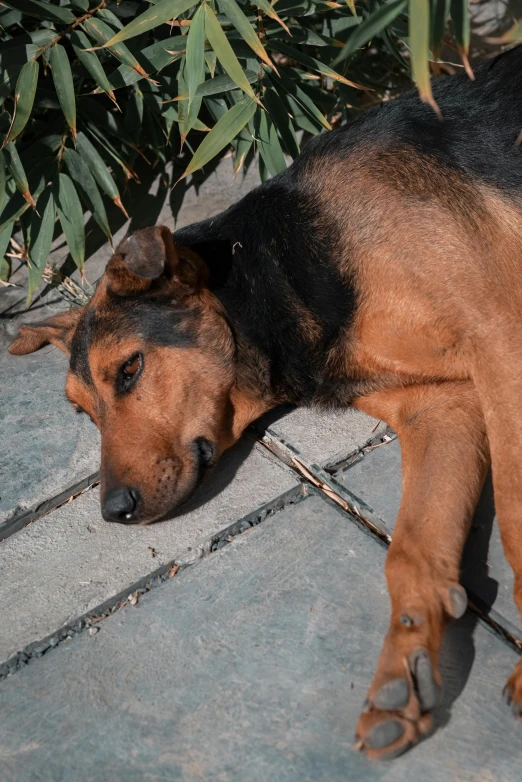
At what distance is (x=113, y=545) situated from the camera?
3.66 meters

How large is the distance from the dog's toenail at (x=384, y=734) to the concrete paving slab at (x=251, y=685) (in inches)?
3.4

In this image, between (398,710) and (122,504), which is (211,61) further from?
(398,710)

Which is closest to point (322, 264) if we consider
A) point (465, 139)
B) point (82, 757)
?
point (465, 139)

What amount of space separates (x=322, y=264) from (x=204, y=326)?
0.60 metres

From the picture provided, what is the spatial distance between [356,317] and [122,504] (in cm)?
126

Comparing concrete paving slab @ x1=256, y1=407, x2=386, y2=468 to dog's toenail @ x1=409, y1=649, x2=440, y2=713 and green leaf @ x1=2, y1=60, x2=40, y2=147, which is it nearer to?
dog's toenail @ x1=409, y1=649, x2=440, y2=713

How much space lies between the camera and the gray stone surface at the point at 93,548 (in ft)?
11.1

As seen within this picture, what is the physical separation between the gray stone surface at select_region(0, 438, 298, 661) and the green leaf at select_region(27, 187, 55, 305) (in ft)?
6.16

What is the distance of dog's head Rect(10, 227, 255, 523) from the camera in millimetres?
3459

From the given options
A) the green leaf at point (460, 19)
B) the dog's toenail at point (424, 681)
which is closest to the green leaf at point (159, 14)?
the green leaf at point (460, 19)

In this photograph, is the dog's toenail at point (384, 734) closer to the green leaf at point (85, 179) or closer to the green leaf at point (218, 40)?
the green leaf at point (218, 40)

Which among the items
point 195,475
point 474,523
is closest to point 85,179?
point 195,475

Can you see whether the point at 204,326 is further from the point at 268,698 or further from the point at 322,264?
the point at 268,698

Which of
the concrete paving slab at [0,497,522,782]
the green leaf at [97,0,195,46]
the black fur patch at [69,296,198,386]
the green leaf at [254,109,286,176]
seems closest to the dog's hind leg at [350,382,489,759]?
the concrete paving slab at [0,497,522,782]
